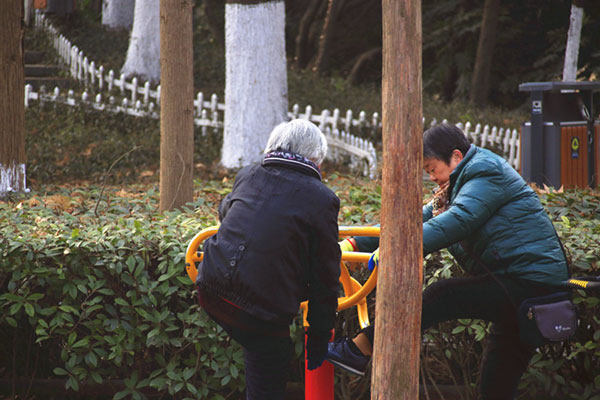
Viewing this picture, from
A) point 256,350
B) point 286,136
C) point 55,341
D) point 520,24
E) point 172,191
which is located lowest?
point 55,341

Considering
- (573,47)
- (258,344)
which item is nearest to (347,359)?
(258,344)

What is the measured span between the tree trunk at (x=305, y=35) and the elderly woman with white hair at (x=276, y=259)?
77.1 feet

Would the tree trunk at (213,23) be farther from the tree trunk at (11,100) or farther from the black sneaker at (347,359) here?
the black sneaker at (347,359)

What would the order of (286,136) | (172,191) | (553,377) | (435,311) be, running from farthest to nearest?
(172,191)
(553,377)
(435,311)
(286,136)

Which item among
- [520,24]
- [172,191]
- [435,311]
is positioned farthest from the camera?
[520,24]

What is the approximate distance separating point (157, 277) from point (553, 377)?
2361mm

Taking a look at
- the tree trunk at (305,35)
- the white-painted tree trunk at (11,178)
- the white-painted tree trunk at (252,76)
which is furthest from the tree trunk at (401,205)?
the tree trunk at (305,35)

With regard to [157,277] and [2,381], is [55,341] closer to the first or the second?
[2,381]

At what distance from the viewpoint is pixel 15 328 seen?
431cm

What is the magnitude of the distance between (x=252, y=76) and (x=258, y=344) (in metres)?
8.35

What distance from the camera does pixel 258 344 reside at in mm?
3002

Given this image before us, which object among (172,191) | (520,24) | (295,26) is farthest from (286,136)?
(295,26)

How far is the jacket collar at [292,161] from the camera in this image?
2.94m

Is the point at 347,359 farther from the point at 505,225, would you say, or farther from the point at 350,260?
the point at 505,225
